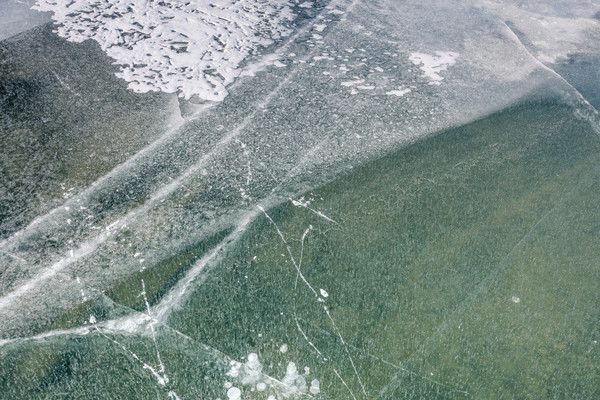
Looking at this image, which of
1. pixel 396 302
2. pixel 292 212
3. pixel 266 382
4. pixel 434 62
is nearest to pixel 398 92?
pixel 434 62

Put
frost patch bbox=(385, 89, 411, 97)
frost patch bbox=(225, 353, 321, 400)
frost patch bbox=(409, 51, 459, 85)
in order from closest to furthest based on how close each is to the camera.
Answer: frost patch bbox=(225, 353, 321, 400) < frost patch bbox=(385, 89, 411, 97) < frost patch bbox=(409, 51, 459, 85)

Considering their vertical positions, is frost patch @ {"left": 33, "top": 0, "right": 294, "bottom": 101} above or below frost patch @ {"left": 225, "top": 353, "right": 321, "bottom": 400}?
above

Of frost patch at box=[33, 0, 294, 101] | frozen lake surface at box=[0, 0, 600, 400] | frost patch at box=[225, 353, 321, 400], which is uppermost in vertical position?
frost patch at box=[33, 0, 294, 101]

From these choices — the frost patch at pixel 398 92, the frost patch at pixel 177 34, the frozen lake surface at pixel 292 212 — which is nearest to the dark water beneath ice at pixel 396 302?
the frozen lake surface at pixel 292 212

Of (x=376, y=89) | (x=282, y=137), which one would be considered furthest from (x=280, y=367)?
(x=376, y=89)

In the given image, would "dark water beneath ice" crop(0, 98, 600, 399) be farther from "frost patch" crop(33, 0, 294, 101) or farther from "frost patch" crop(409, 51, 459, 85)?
"frost patch" crop(33, 0, 294, 101)

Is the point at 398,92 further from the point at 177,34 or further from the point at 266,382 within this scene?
the point at 266,382

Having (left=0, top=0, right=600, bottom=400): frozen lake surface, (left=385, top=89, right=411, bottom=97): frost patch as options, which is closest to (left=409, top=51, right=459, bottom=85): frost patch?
(left=0, top=0, right=600, bottom=400): frozen lake surface
